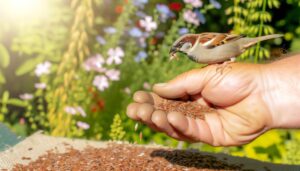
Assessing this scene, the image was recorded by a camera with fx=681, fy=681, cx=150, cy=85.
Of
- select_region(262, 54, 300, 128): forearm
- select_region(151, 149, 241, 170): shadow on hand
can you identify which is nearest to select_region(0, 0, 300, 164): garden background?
select_region(151, 149, 241, 170): shadow on hand

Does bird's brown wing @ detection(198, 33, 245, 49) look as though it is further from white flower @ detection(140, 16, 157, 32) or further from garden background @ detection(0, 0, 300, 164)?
white flower @ detection(140, 16, 157, 32)

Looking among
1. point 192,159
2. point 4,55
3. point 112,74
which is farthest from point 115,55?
point 192,159

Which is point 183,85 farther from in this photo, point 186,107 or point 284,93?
point 284,93

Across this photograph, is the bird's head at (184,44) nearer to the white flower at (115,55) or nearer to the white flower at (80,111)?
the white flower at (80,111)

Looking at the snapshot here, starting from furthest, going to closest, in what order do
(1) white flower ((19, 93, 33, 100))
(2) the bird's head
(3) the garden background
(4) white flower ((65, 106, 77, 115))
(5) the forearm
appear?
(1) white flower ((19, 93, 33, 100))
(3) the garden background
(4) white flower ((65, 106, 77, 115))
(5) the forearm
(2) the bird's head

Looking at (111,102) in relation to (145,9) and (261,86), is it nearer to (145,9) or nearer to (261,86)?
(145,9)

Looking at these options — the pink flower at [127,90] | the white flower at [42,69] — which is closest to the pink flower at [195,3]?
the pink flower at [127,90]

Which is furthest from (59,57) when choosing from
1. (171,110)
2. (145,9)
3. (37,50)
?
(171,110)
